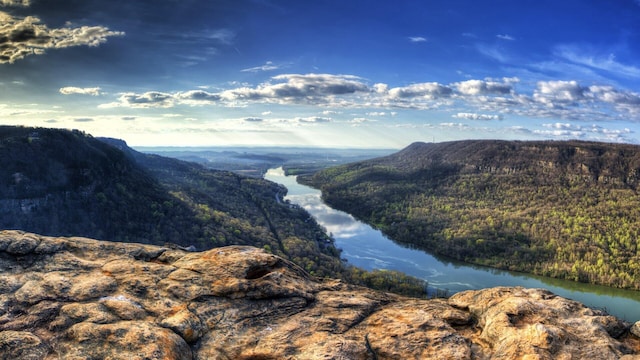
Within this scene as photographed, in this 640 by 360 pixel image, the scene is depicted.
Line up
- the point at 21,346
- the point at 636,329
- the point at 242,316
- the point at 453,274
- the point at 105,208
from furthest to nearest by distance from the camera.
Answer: the point at 453,274 → the point at 105,208 → the point at 242,316 → the point at 636,329 → the point at 21,346

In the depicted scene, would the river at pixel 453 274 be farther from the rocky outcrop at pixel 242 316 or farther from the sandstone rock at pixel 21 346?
the sandstone rock at pixel 21 346

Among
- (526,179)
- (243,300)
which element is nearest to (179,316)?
(243,300)

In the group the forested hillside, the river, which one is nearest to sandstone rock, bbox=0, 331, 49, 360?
the forested hillside

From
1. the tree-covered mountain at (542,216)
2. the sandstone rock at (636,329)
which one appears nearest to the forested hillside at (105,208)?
the tree-covered mountain at (542,216)

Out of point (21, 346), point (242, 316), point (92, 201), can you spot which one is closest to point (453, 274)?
point (92, 201)

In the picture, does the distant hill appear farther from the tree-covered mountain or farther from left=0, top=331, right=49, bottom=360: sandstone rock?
left=0, top=331, right=49, bottom=360: sandstone rock

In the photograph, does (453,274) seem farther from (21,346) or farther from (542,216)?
(21,346)
